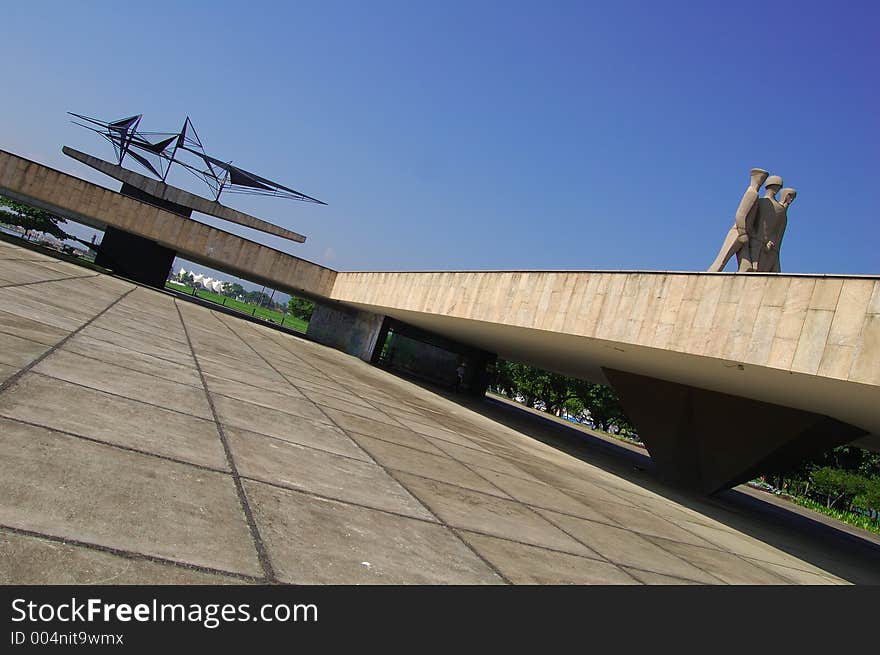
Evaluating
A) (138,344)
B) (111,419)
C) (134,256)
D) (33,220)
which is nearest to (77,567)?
(111,419)

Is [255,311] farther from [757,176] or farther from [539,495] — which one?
[539,495]

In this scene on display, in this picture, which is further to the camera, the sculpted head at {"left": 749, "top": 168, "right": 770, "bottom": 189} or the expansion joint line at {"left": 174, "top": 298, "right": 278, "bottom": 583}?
the sculpted head at {"left": 749, "top": 168, "right": 770, "bottom": 189}

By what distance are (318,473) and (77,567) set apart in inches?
93.6

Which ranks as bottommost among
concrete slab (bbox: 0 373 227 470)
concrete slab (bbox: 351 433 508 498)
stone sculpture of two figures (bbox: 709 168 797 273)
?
concrete slab (bbox: 351 433 508 498)

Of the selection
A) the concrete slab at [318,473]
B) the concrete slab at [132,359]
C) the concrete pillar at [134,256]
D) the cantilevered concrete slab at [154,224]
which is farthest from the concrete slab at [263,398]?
the concrete pillar at [134,256]

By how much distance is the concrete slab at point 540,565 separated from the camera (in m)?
3.53

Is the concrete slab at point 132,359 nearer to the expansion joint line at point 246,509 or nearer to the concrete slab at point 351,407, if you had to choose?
the expansion joint line at point 246,509

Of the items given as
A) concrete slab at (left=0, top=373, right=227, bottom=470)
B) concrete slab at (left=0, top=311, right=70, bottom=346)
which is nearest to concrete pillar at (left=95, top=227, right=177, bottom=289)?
concrete slab at (left=0, top=311, right=70, bottom=346)

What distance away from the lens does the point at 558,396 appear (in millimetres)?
51031

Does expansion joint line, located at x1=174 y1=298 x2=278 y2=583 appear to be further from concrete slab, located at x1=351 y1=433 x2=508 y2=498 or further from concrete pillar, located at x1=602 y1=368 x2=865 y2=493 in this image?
concrete pillar, located at x1=602 y1=368 x2=865 y2=493

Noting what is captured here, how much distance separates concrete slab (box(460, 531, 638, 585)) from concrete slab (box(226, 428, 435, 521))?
50cm

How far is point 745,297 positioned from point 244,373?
731 centimetres

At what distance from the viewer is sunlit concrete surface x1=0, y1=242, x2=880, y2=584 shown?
239 cm

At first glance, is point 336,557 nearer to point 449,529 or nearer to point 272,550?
point 272,550
